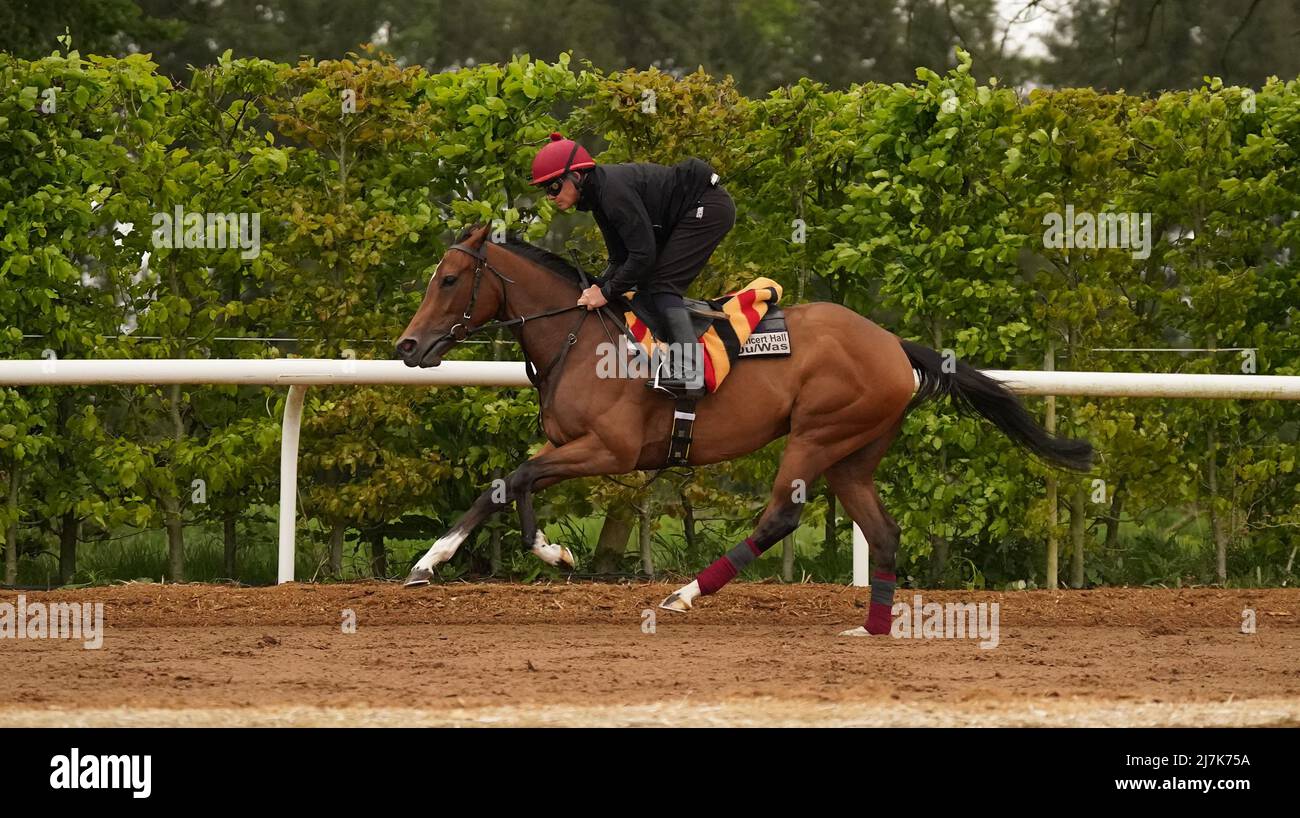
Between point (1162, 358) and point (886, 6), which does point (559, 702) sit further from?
point (886, 6)

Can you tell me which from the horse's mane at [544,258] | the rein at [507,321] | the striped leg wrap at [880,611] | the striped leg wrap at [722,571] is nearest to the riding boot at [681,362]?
the rein at [507,321]

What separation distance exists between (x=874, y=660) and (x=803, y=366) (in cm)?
173

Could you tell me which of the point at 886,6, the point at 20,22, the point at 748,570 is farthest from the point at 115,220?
the point at 886,6

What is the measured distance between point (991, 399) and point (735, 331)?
1.47 meters

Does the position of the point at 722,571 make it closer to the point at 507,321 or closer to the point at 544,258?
the point at 507,321

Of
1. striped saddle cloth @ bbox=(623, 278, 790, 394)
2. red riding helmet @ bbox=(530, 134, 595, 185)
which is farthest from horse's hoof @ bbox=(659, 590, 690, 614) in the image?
red riding helmet @ bbox=(530, 134, 595, 185)

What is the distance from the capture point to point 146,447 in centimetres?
945

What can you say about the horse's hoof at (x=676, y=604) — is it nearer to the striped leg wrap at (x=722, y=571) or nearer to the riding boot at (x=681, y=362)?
the striped leg wrap at (x=722, y=571)

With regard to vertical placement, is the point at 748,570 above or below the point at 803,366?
below

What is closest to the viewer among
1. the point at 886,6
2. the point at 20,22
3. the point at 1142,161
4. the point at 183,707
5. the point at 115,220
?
the point at 183,707

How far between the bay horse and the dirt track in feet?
1.97

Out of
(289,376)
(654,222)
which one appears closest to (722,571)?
(654,222)

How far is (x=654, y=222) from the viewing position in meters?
7.88

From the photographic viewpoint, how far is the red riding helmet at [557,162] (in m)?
7.62
